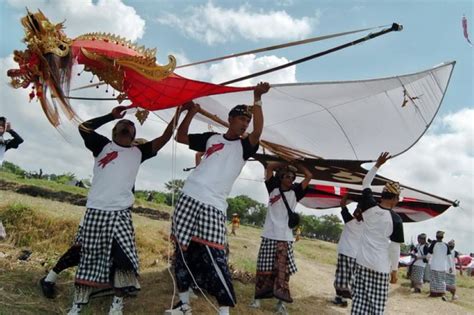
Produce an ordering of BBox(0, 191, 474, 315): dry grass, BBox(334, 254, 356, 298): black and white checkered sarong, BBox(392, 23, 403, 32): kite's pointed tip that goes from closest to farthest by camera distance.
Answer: BBox(392, 23, 403, 32): kite's pointed tip < BBox(0, 191, 474, 315): dry grass < BBox(334, 254, 356, 298): black and white checkered sarong

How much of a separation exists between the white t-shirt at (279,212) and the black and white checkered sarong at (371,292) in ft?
3.25

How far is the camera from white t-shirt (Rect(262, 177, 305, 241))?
531cm

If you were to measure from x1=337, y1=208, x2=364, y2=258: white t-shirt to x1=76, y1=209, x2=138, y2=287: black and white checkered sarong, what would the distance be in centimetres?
384

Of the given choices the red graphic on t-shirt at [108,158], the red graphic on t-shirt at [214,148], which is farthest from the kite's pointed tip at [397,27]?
the red graphic on t-shirt at [108,158]

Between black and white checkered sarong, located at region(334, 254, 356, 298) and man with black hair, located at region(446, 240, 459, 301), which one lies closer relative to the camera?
black and white checkered sarong, located at region(334, 254, 356, 298)

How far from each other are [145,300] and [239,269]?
3.05 meters

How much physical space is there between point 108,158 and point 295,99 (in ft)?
6.45

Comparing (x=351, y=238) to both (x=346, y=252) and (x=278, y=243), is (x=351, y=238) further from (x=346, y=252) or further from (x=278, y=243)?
(x=278, y=243)

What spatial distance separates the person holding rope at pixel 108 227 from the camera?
151 inches

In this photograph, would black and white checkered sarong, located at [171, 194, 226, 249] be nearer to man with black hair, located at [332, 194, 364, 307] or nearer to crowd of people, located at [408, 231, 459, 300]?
man with black hair, located at [332, 194, 364, 307]

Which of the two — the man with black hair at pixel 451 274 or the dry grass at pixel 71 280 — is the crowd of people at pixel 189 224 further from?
the man with black hair at pixel 451 274

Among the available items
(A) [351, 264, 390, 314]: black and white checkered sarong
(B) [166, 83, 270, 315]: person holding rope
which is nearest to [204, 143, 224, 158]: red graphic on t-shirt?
(B) [166, 83, 270, 315]: person holding rope

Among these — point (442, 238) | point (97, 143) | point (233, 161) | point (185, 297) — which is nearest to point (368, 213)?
point (233, 161)

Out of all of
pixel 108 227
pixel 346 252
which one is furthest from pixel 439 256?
pixel 108 227
